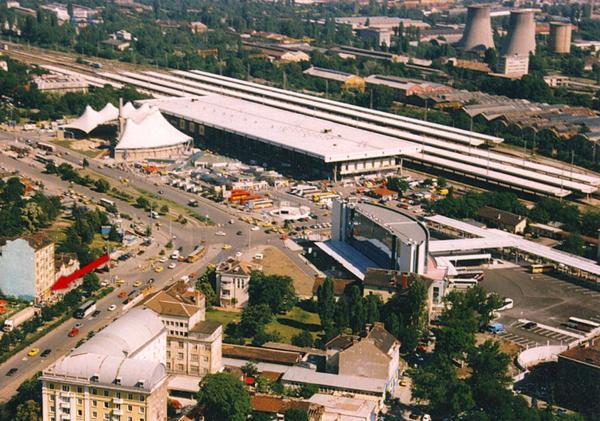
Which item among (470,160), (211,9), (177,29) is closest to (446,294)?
(470,160)

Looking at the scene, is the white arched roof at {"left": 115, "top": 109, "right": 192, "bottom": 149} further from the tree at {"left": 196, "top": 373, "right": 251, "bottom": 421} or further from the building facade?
the tree at {"left": 196, "top": 373, "right": 251, "bottom": 421}

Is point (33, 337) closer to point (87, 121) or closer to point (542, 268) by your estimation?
point (542, 268)

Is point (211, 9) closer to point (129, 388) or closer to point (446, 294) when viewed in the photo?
point (446, 294)

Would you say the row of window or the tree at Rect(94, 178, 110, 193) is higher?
the row of window

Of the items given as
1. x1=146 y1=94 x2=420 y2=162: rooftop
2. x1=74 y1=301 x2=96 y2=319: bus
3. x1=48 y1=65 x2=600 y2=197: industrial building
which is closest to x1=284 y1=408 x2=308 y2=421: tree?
x1=74 y1=301 x2=96 y2=319: bus

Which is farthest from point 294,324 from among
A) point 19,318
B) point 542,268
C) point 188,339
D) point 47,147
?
point 47,147
